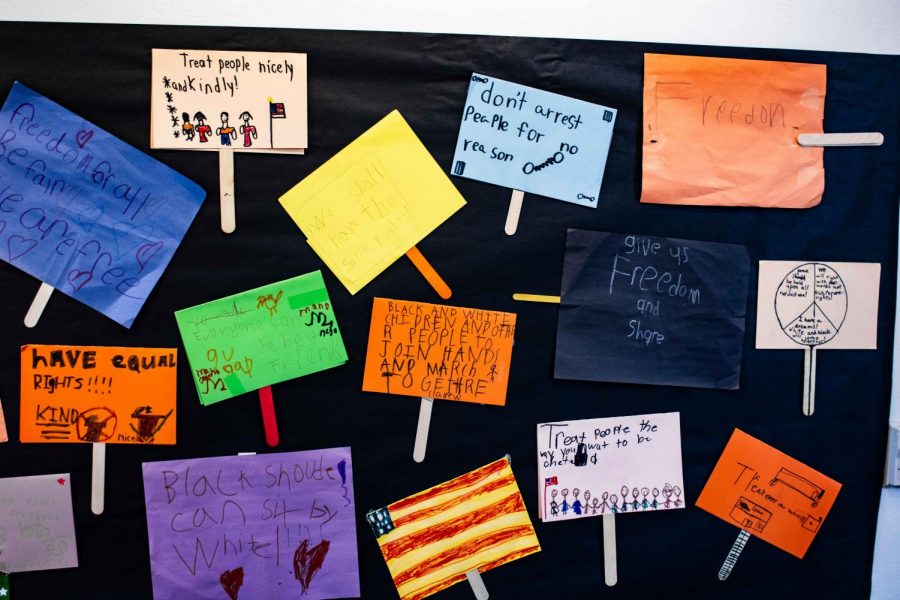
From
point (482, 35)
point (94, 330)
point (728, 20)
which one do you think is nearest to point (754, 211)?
point (728, 20)

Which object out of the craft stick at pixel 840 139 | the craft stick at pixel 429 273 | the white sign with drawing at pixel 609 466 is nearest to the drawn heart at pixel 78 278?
the craft stick at pixel 429 273

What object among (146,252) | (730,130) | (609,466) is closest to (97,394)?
(146,252)

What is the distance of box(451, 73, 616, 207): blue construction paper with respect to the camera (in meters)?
Result: 0.97

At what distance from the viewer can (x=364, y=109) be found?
3.13ft

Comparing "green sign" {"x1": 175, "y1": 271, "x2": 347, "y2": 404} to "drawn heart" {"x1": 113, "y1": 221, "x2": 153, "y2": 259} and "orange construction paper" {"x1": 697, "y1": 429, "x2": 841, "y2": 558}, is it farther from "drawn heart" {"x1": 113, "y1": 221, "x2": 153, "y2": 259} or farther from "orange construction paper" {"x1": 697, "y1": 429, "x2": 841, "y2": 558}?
"orange construction paper" {"x1": 697, "y1": 429, "x2": 841, "y2": 558}

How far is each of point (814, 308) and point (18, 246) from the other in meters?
1.27

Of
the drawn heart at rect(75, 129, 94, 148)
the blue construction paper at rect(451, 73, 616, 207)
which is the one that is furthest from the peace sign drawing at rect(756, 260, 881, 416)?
the drawn heart at rect(75, 129, 94, 148)

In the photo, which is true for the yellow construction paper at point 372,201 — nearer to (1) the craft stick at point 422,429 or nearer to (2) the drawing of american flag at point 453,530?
(1) the craft stick at point 422,429

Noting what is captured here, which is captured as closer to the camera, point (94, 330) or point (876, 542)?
point (94, 330)

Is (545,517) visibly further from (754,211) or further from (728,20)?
(728,20)

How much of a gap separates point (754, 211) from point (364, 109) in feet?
2.16

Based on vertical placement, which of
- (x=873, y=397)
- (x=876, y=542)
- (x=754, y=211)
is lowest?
(x=876, y=542)

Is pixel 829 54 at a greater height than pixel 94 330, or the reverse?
pixel 829 54

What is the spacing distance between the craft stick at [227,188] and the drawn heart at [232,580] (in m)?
0.54
